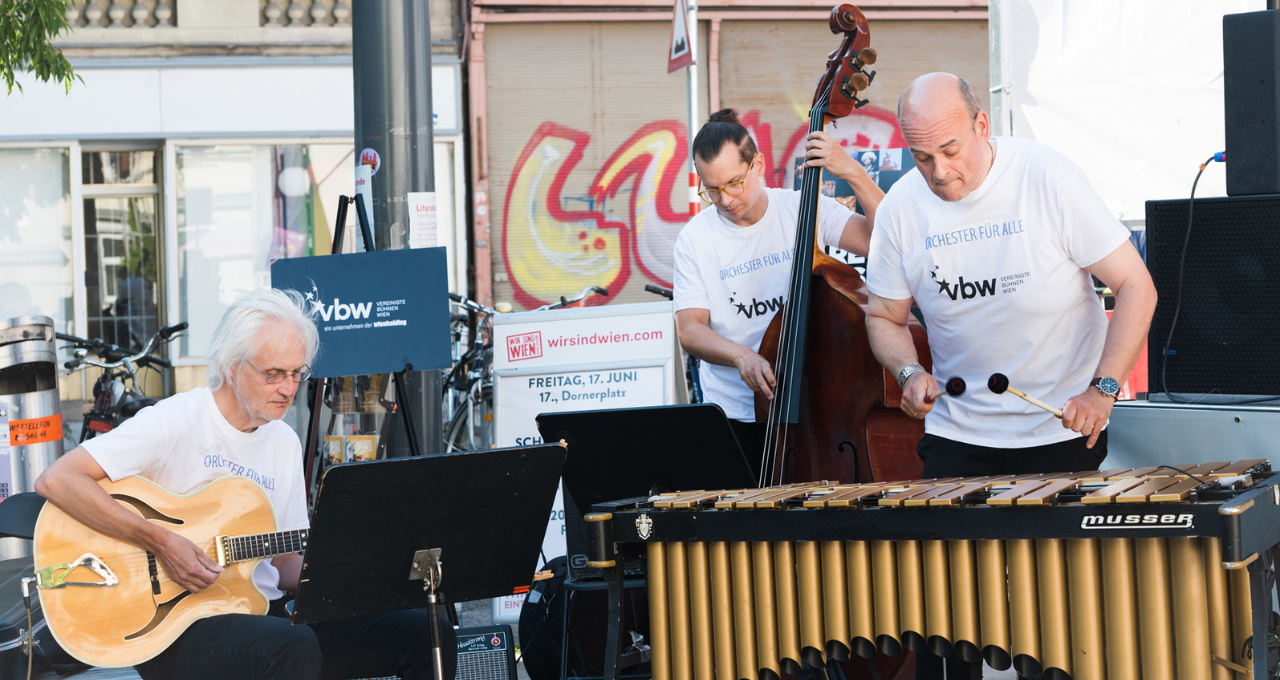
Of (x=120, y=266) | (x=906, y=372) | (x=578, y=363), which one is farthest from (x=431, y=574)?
(x=120, y=266)

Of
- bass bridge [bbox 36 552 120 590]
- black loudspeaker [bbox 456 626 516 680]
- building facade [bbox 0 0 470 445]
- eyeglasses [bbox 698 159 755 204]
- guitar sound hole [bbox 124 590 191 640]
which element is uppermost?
building facade [bbox 0 0 470 445]

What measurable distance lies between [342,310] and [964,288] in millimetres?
2307

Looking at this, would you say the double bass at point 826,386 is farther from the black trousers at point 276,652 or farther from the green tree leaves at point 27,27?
the green tree leaves at point 27,27

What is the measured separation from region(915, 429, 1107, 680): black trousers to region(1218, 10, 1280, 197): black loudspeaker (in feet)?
3.38

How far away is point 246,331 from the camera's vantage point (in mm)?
2873

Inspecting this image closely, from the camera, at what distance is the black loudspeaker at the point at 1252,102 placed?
3.29 metres

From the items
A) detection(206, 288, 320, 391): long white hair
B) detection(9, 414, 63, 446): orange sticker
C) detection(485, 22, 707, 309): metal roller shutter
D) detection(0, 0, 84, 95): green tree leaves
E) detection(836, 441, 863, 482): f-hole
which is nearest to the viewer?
detection(206, 288, 320, 391): long white hair

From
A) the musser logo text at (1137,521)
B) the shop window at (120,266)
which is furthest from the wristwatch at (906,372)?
the shop window at (120,266)

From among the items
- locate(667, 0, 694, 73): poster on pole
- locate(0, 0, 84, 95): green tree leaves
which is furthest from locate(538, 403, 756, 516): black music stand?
locate(0, 0, 84, 95): green tree leaves

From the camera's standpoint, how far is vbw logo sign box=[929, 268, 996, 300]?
284 cm

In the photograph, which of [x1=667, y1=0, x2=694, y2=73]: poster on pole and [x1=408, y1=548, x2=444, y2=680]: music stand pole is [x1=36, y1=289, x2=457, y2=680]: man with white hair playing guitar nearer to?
[x1=408, y1=548, x2=444, y2=680]: music stand pole

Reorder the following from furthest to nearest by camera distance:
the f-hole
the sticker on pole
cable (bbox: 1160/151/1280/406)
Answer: the sticker on pole < cable (bbox: 1160/151/1280/406) < the f-hole

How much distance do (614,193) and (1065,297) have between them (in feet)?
25.3

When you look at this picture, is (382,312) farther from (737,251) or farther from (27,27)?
(27,27)
